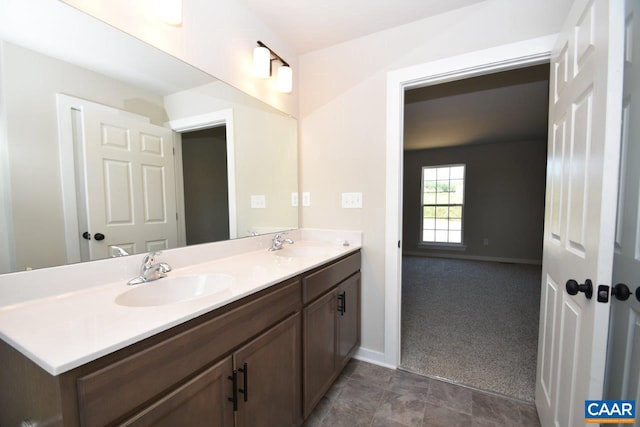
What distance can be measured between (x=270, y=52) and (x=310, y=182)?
97cm

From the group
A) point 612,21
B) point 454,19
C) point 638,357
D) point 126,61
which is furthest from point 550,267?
point 126,61

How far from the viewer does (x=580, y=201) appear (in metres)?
0.96

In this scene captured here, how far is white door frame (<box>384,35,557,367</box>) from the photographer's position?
1.54m

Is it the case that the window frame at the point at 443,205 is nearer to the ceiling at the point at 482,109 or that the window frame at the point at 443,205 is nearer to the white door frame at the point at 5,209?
the ceiling at the point at 482,109

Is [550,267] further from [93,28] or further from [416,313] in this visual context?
[93,28]

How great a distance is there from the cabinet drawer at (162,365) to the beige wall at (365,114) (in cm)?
112

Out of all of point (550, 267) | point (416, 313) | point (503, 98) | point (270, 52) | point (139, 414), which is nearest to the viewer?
point (139, 414)

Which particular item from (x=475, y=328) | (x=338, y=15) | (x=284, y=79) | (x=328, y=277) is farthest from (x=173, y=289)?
(x=475, y=328)

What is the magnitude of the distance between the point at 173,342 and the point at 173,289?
452 millimetres

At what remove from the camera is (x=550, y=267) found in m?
1.34

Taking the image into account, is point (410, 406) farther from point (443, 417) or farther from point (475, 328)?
Result: point (475, 328)

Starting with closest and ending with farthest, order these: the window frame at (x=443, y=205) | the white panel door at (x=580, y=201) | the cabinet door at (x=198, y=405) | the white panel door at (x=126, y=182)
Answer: the cabinet door at (x=198, y=405) < the white panel door at (x=580, y=201) < the white panel door at (x=126, y=182) < the window frame at (x=443, y=205)

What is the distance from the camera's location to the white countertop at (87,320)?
552mm

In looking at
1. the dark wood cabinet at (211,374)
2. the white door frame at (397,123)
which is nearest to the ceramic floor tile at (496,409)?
the white door frame at (397,123)
